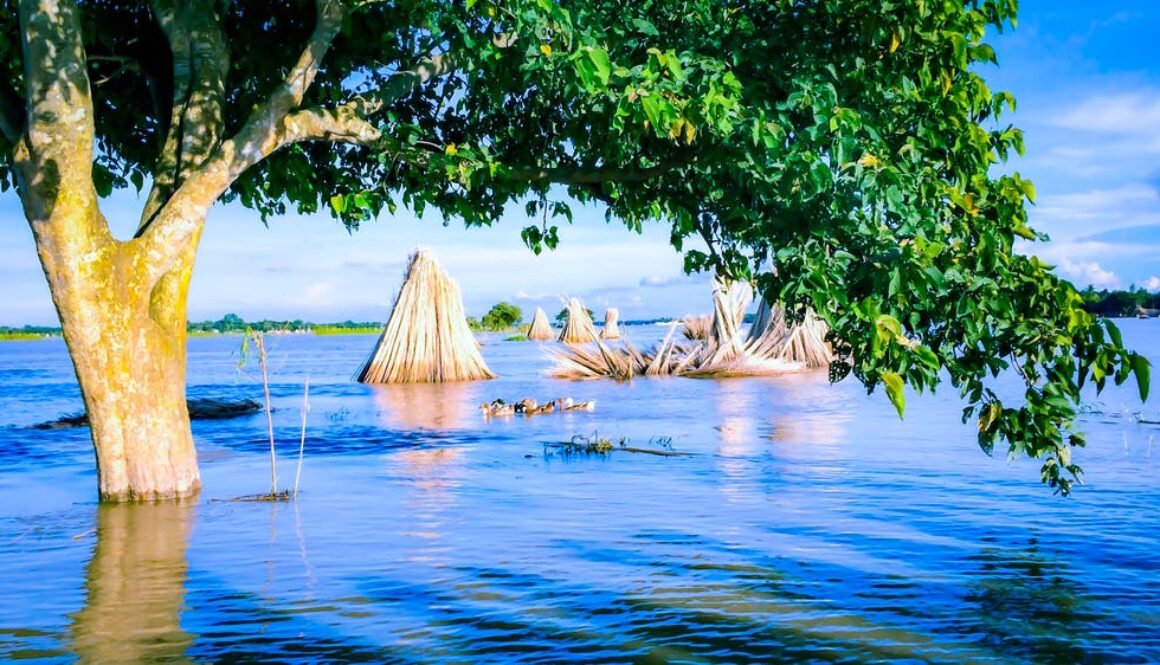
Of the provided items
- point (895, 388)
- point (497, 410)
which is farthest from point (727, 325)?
point (895, 388)

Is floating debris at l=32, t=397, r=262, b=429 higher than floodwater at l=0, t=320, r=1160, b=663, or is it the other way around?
floating debris at l=32, t=397, r=262, b=429

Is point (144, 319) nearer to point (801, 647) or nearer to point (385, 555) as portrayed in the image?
point (385, 555)

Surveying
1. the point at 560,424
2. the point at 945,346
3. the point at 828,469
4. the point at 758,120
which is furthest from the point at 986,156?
the point at 560,424

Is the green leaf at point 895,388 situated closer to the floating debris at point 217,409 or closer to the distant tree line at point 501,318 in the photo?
the floating debris at point 217,409

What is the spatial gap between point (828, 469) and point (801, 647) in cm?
576

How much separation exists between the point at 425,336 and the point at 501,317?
67630mm

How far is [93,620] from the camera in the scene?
5211 mm

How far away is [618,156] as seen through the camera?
25.7 feet

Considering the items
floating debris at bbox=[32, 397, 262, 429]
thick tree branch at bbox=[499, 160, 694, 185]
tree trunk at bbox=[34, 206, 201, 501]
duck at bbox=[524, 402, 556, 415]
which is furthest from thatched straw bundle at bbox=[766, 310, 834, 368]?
tree trunk at bbox=[34, 206, 201, 501]

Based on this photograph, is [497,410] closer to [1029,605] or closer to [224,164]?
[224,164]

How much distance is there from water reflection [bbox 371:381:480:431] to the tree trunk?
666 cm

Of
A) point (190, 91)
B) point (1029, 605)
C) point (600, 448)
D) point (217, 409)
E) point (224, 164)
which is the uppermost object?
point (190, 91)

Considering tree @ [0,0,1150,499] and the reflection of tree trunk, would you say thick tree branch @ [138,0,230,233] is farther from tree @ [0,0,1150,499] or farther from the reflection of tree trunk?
the reflection of tree trunk

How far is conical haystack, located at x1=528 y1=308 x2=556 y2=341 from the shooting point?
6169 centimetres
